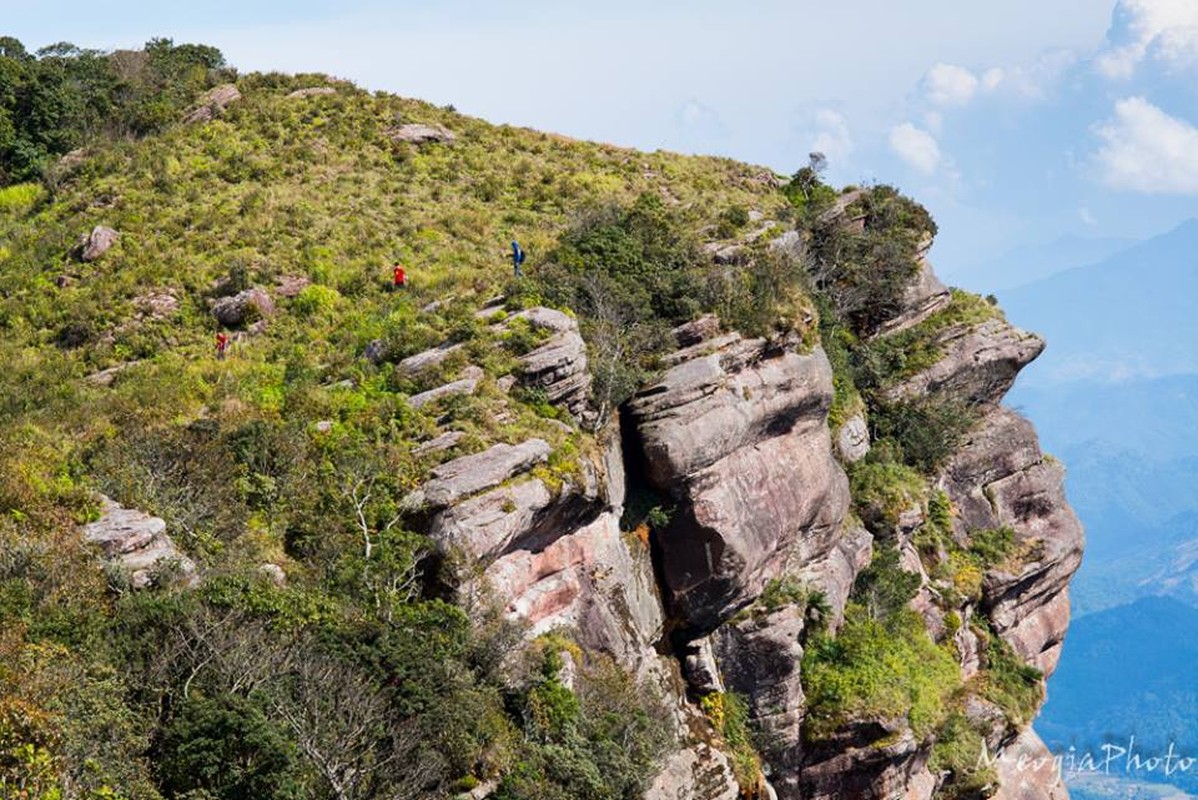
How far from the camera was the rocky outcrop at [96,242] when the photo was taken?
147 feet

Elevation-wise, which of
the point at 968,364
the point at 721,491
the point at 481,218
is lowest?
the point at 721,491

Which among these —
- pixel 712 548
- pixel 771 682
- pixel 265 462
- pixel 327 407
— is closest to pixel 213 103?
pixel 327 407

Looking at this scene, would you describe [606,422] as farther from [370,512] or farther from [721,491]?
[370,512]

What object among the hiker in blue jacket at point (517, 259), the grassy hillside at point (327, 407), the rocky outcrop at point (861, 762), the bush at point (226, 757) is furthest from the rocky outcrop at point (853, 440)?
the bush at point (226, 757)

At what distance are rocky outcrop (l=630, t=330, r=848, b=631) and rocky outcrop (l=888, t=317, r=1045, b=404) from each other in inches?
485

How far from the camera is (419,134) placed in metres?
60.1

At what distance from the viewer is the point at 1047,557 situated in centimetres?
5081

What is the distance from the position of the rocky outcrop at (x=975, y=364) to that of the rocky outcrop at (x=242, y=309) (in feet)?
90.1

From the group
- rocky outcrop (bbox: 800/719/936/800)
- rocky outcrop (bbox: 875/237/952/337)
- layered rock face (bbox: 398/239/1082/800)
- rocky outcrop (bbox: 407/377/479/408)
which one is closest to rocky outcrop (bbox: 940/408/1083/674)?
layered rock face (bbox: 398/239/1082/800)

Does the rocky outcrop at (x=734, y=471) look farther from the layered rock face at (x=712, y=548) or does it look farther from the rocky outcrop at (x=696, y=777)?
the rocky outcrop at (x=696, y=777)

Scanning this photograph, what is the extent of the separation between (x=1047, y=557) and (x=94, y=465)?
1590 inches

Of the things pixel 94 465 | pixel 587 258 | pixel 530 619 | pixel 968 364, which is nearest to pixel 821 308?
pixel 968 364

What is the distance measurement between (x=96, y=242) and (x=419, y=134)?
19867 mm

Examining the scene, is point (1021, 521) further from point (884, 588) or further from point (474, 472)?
point (474, 472)
